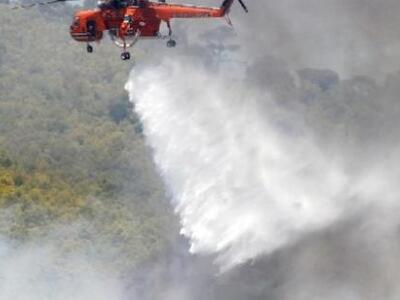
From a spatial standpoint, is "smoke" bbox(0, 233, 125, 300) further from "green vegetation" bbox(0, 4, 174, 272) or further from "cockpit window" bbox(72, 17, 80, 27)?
"cockpit window" bbox(72, 17, 80, 27)

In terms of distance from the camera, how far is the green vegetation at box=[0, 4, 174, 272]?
292ft

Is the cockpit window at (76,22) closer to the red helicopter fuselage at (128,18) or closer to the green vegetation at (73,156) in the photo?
the red helicopter fuselage at (128,18)

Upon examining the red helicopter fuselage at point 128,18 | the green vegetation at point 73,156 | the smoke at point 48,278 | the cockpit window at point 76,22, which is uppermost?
the red helicopter fuselage at point 128,18

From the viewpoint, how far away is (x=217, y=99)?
92812mm

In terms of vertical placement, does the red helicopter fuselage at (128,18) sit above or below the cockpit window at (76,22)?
above

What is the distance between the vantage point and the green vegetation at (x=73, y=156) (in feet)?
292

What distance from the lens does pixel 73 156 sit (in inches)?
5182

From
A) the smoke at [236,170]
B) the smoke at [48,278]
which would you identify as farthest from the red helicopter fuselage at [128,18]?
the smoke at [48,278]

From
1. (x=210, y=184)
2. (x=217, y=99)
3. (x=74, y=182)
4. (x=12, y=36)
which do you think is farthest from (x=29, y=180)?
(x=12, y=36)

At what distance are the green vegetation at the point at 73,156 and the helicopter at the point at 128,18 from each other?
21.2m

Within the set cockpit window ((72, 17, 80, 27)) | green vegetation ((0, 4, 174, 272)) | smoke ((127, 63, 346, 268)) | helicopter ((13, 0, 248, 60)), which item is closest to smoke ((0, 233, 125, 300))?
green vegetation ((0, 4, 174, 272))

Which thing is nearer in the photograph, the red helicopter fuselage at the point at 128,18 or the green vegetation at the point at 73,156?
the red helicopter fuselage at the point at 128,18

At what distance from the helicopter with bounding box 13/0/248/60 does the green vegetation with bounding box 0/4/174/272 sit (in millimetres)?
21198

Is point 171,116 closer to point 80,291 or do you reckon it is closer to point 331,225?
point 80,291
